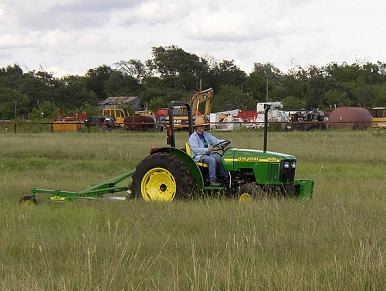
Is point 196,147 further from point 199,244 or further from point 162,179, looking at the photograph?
point 199,244

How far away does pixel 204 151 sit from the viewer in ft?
33.3

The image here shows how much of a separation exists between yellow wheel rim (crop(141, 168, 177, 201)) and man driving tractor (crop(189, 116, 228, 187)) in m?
0.56

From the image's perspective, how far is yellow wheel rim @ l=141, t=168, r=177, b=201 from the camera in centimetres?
1019

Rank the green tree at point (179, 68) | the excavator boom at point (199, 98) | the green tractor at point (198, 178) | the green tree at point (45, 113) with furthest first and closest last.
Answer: the green tree at point (179, 68)
the green tree at point (45, 113)
the excavator boom at point (199, 98)
the green tractor at point (198, 178)

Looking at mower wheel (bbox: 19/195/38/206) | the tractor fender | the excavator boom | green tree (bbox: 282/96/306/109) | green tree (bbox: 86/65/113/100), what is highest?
green tree (bbox: 86/65/113/100)

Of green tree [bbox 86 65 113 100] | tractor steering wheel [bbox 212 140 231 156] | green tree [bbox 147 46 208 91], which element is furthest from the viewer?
green tree [bbox 86 65 113 100]

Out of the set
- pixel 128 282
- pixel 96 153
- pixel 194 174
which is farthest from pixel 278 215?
pixel 96 153

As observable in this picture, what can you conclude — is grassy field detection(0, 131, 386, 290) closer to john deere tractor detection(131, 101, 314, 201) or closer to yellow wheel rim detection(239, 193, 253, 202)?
yellow wheel rim detection(239, 193, 253, 202)

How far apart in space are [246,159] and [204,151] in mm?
699

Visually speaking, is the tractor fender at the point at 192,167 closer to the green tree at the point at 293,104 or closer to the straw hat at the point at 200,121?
the straw hat at the point at 200,121

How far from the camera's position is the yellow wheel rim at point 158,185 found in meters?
10.2

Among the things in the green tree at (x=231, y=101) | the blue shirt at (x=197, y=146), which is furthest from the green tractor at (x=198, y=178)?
the green tree at (x=231, y=101)

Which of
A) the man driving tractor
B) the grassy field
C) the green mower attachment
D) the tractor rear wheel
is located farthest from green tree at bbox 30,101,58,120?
the man driving tractor

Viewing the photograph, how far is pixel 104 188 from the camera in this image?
411 inches
